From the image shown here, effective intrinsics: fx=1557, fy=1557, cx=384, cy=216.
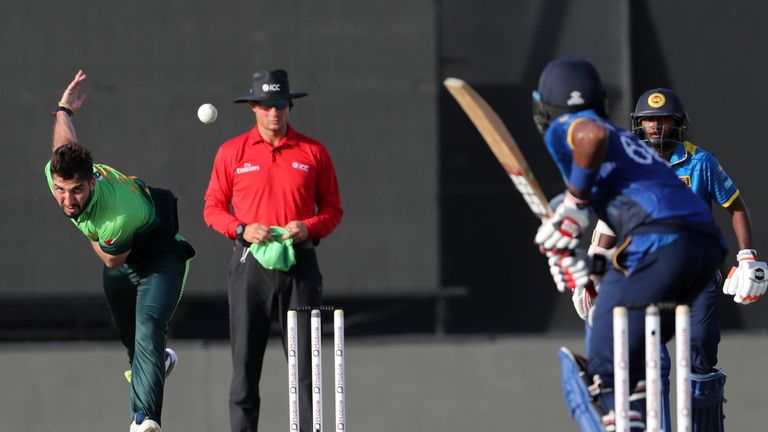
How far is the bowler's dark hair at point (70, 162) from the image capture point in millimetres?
6965

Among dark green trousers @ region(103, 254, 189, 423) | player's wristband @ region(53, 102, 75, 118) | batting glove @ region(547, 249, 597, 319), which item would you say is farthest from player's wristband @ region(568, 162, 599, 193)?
player's wristband @ region(53, 102, 75, 118)

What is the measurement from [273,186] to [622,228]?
236 centimetres

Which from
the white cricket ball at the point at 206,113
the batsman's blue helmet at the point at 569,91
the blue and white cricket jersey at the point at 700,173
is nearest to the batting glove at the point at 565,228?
the batsman's blue helmet at the point at 569,91

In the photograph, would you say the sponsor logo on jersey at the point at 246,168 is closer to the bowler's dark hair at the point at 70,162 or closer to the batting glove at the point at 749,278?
the bowler's dark hair at the point at 70,162

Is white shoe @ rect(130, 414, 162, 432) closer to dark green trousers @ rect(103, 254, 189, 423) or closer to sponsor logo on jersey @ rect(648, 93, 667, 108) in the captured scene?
dark green trousers @ rect(103, 254, 189, 423)

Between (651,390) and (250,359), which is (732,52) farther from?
(651,390)

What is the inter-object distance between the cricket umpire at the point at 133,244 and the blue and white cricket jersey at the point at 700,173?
2.46 m

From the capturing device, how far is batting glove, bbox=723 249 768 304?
7234 millimetres

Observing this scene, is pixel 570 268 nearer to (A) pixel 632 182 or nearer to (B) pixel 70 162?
(A) pixel 632 182

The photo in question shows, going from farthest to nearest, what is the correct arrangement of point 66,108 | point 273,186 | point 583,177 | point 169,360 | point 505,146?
point 169,360, point 66,108, point 273,186, point 505,146, point 583,177

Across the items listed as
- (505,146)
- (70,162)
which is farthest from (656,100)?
(70,162)

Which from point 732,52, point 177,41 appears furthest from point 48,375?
point 732,52

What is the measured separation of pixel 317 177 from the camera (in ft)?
25.3

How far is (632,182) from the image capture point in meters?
5.62
